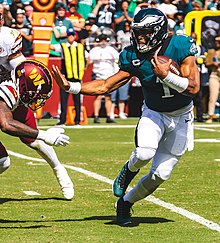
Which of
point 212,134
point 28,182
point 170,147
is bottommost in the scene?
point 212,134

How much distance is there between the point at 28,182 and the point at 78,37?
9072 millimetres

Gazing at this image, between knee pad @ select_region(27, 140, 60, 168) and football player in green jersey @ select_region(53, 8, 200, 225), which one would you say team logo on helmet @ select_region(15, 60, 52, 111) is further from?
knee pad @ select_region(27, 140, 60, 168)

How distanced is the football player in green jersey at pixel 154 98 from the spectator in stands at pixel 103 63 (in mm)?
9595

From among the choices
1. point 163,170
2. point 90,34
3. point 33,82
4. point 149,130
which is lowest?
point 90,34

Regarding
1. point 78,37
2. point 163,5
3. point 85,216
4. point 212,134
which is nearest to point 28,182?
point 85,216

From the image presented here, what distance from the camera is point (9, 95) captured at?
5.69m

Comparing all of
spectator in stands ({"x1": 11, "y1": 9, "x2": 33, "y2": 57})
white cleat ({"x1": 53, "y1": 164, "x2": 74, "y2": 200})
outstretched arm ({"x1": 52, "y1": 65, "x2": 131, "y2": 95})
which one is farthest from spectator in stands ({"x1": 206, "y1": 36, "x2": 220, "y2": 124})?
outstretched arm ({"x1": 52, "y1": 65, "x2": 131, "y2": 95})

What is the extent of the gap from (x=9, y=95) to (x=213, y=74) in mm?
10431

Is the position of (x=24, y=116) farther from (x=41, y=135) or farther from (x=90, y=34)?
(x=90, y=34)

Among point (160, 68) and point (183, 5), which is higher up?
point (160, 68)

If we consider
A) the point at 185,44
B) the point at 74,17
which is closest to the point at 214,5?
the point at 74,17

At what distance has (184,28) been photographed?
56.5ft

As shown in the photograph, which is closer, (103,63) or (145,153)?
(145,153)

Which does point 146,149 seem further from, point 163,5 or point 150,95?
point 163,5
